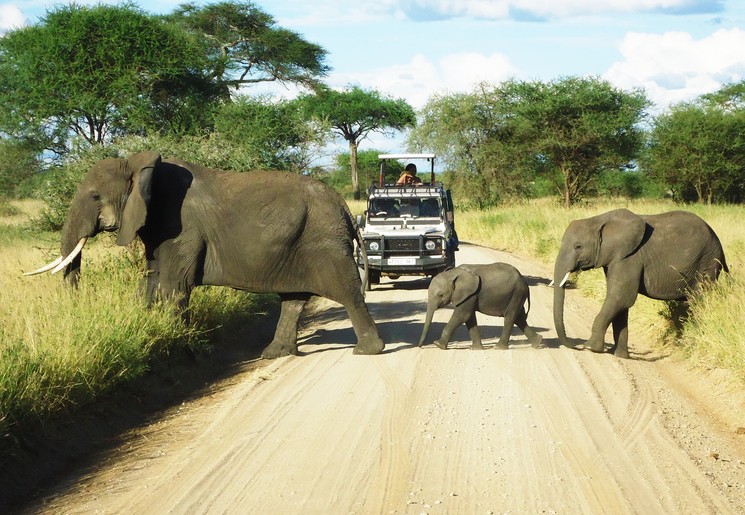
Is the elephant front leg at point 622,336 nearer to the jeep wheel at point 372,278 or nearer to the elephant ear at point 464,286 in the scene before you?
the elephant ear at point 464,286

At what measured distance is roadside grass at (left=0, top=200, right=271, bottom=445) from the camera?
24.1 ft

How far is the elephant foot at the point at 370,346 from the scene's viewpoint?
37.1 feet

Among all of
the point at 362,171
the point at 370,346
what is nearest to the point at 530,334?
the point at 370,346

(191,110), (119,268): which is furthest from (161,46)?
(119,268)

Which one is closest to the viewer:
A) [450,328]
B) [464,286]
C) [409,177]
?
[450,328]

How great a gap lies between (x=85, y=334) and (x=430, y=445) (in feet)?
10.5

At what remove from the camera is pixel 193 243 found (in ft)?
36.1

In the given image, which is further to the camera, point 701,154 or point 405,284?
point 701,154

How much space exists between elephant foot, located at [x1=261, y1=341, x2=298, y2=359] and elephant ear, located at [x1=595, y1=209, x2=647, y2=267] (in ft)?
12.5

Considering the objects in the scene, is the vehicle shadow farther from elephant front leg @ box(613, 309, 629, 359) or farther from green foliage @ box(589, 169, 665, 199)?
green foliage @ box(589, 169, 665, 199)

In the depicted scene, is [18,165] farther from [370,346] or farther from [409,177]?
[370,346]

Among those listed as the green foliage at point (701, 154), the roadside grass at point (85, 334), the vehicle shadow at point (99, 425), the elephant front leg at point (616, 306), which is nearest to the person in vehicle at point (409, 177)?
the roadside grass at point (85, 334)

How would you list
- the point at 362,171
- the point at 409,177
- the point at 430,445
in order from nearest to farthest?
the point at 430,445 → the point at 409,177 → the point at 362,171

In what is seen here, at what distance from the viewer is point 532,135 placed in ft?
145
